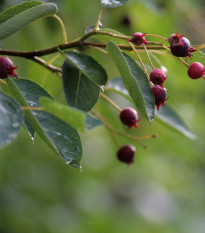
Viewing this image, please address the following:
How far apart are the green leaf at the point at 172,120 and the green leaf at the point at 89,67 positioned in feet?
1.85

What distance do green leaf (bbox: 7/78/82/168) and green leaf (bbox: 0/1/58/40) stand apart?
0.19 meters

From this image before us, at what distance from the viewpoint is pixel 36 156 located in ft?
12.3

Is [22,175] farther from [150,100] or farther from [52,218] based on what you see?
[150,100]

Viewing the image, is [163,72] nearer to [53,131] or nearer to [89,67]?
[89,67]

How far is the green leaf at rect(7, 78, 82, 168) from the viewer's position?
101 centimetres

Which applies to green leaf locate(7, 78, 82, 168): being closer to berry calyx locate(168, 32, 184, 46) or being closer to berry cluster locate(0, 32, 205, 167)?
berry cluster locate(0, 32, 205, 167)

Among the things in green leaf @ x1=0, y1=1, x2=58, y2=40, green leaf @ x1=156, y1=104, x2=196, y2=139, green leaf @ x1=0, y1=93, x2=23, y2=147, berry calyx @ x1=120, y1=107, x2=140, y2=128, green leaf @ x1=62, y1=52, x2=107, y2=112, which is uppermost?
green leaf @ x1=0, y1=1, x2=58, y2=40

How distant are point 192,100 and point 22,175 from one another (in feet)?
4.94

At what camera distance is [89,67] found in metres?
1.30

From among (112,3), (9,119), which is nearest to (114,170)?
(112,3)

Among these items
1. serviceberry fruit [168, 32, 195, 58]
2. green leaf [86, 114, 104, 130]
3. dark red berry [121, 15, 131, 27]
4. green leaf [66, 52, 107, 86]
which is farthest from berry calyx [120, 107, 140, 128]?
dark red berry [121, 15, 131, 27]

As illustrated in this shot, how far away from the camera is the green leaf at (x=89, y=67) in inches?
50.3

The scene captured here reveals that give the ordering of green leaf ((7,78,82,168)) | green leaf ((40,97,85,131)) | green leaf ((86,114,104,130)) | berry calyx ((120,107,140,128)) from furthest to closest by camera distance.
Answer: green leaf ((86,114,104,130)), berry calyx ((120,107,140,128)), green leaf ((7,78,82,168)), green leaf ((40,97,85,131))

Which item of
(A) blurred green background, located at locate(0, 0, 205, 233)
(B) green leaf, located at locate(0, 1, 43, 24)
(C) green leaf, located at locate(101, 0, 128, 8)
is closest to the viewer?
(B) green leaf, located at locate(0, 1, 43, 24)
